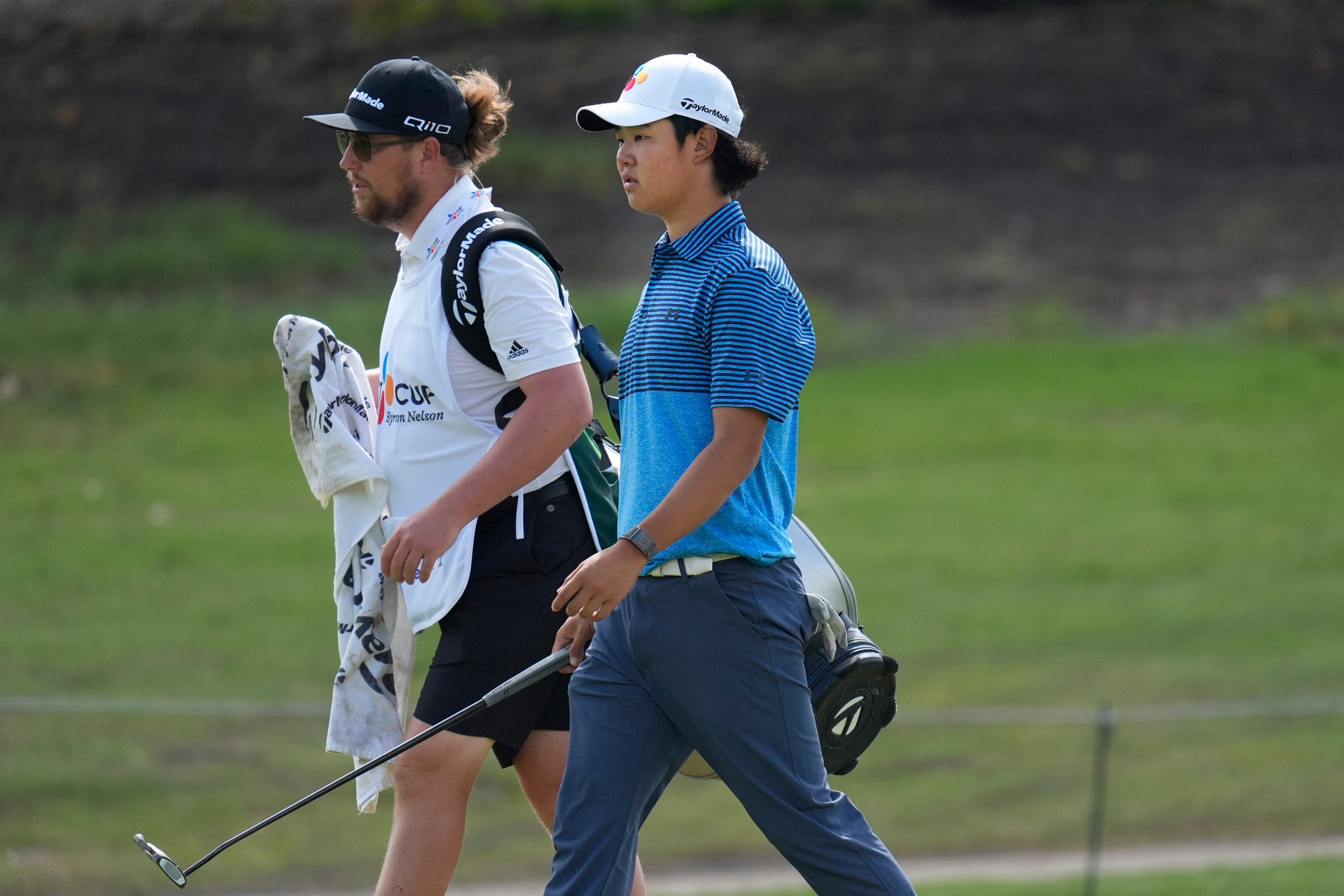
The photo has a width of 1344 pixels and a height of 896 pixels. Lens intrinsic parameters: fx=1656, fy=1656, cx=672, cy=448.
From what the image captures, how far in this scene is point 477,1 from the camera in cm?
2642

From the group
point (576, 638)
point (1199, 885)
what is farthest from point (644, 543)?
point (1199, 885)

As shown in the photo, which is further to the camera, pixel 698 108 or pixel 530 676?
pixel 530 676

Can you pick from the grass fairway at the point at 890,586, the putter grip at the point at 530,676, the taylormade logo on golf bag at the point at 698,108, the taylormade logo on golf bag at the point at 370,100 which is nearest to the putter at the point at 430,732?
the putter grip at the point at 530,676

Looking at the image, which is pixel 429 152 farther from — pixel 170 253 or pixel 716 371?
pixel 170 253

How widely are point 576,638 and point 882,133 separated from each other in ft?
75.7

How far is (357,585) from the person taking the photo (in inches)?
137

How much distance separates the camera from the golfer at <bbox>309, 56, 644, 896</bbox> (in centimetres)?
329

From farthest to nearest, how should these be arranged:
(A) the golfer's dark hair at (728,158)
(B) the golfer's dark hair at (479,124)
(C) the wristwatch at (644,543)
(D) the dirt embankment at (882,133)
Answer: (D) the dirt embankment at (882,133) < (B) the golfer's dark hair at (479,124) < (A) the golfer's dark hair at (728,158) < (C) the wristwatch at (644,543)

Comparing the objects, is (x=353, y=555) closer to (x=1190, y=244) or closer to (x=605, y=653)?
(x=605, y=653)

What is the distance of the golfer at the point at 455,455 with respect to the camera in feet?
10.8

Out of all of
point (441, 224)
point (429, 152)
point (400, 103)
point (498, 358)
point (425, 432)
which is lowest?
point (425, 432)

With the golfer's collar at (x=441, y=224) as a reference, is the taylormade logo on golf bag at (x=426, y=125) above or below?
above

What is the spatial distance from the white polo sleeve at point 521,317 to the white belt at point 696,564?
1.66 feet

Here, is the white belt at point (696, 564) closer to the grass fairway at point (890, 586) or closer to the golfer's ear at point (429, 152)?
the golfer's ear at point (429, 152)
